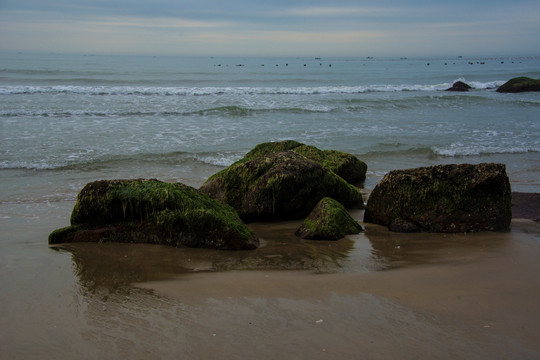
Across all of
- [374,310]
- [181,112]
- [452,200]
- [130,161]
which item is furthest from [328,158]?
[181,112]

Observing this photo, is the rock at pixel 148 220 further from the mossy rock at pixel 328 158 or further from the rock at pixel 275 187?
the mossy rock at pixel 328 158

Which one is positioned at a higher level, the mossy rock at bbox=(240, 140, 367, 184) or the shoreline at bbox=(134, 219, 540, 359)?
the mossy rock at bbox=(240, 140, 367, 184)

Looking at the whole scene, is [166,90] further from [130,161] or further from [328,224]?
[328,224]

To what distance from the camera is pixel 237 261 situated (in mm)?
5008

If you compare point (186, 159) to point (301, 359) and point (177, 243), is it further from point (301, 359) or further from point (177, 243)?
point (301, 359)

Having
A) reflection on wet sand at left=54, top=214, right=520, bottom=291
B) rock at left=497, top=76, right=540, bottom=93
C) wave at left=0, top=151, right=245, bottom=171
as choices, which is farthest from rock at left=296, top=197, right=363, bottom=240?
rock at left=497, top=76, right=540, bottom=93

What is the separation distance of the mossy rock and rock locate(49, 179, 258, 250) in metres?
3.49

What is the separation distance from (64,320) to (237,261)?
193cm

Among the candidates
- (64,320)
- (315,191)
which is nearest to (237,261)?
(64,320)

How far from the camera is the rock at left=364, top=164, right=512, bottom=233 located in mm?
6105

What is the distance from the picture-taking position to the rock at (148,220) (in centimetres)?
545

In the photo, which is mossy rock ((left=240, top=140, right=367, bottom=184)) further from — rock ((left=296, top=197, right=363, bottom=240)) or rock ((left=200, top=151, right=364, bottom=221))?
rock ((left=296, top=197, right=363, bottom=240))

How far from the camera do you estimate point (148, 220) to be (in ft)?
18.3

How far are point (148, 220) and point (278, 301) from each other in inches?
94.2
